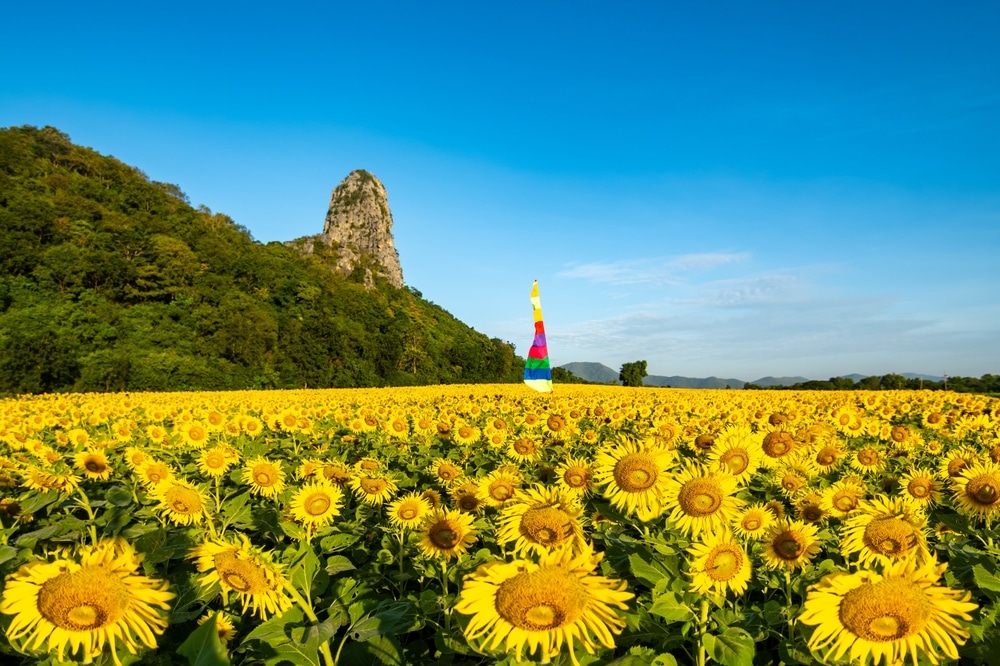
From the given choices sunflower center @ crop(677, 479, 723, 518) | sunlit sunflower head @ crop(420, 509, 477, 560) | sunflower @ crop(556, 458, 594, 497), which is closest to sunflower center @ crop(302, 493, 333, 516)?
sunlit sunflower head @ crop(420, 509, 477, 560)

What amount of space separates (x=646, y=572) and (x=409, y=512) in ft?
5.86

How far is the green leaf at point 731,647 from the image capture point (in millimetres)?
1928

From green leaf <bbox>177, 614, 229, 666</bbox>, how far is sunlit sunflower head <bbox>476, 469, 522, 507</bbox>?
181 centimetres

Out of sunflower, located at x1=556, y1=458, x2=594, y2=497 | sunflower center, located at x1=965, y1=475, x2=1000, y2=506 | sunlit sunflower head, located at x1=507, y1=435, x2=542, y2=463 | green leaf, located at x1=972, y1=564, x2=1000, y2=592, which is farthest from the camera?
sunlit sunflower head, located at x1=507, y1=435, x2=542, y2=463

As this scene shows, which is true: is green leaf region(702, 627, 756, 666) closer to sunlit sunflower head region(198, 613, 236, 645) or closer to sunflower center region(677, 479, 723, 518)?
sunflower center region(677, 479, 723, 518)

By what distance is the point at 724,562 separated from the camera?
240 cm

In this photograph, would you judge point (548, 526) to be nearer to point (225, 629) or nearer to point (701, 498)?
point (701, 498)

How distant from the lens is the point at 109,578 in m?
1.82

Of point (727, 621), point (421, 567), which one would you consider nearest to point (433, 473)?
point (421, 567)

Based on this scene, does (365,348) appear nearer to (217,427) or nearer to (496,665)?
(217,427)

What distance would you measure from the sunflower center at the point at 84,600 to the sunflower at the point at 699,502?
237 cm

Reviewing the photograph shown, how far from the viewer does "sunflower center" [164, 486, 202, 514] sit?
357cm

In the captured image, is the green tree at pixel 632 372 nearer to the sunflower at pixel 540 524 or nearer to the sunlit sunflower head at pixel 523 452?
the sunlit sunflower head at pixel 523 452

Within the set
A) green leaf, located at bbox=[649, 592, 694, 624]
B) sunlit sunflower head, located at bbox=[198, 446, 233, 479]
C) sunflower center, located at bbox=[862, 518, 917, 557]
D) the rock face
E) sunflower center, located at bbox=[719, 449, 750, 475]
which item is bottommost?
sunlit sunflower head, located at bbox=[198, 446, 233, 479]
